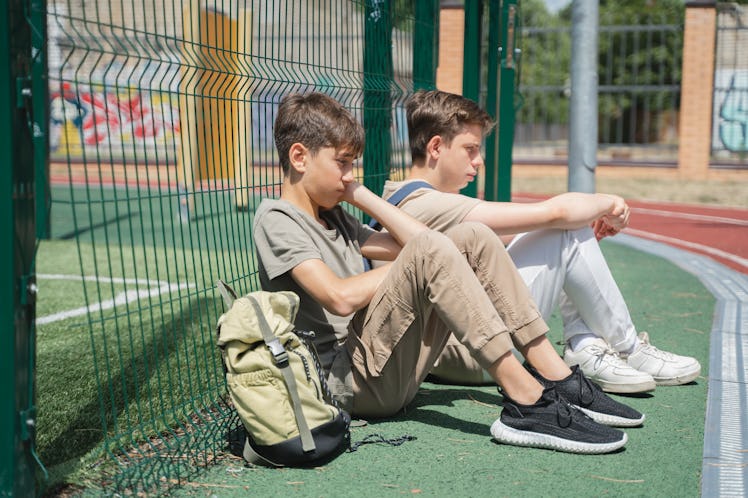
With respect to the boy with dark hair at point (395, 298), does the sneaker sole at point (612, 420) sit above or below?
below

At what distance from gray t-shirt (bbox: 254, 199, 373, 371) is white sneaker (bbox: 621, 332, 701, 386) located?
150 centimetres

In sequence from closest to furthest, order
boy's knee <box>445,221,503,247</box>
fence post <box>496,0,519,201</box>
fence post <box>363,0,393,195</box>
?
boy's knee <box>445,221,503,247</box> < fence post <box>363,0,393,195</box> < fence post <box>496,0,519,201</box>

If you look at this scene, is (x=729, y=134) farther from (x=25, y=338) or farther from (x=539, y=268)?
(x=25, y=338)

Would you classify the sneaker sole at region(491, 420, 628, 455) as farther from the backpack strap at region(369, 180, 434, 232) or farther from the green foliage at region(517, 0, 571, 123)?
the green foliage at region(517, 0, 571, 123)

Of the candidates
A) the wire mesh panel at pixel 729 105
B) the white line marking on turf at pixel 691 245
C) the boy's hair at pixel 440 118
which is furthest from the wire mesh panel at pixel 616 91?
the boy's hair at pixel 440 118

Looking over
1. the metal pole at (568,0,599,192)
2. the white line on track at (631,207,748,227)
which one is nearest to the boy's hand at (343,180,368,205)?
the metal pole at (568,0,599,192)

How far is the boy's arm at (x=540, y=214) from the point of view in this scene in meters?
3.97

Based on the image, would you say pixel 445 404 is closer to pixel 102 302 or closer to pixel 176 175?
pixel 176 175

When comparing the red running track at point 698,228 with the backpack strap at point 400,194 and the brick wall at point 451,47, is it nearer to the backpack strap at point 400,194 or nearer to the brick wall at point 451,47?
the brick wall at point 451,47

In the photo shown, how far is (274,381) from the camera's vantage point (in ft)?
10.0

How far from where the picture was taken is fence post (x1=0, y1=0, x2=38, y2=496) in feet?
8.09

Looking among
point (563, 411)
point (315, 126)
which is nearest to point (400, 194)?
point (315, 126)

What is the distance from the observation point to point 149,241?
34.1 ft

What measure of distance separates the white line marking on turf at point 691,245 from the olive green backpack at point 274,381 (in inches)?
252
